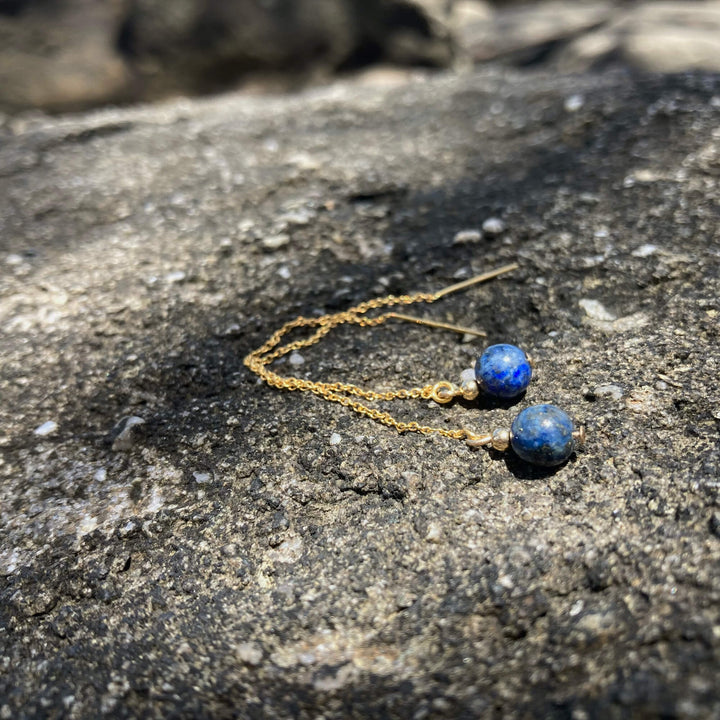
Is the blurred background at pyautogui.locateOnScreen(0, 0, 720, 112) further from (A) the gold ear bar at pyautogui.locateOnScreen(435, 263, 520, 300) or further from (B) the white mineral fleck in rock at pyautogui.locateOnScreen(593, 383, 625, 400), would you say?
(B) the white mineral fleck in rock at pyautogui.locateOnScreen(593, 383, 625, 400)

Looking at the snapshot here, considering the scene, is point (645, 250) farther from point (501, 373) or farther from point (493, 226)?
point (501, 373)

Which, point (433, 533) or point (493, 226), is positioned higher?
point (493, 226)

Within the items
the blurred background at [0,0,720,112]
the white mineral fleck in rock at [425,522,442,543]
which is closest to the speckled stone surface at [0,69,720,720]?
the white mineral fleck in rock at [425,522,442,543]

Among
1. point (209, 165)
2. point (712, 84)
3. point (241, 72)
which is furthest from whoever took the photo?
point (241, 72)

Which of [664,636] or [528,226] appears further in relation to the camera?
[528,226]

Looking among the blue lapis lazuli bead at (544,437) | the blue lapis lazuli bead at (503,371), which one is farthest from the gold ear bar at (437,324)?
the blue lapis lazuli bead at (544,437)

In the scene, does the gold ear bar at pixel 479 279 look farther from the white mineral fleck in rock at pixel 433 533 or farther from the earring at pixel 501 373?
the white mineral fleck in rock at pixel 433 533

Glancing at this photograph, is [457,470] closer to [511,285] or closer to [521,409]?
[521,409]

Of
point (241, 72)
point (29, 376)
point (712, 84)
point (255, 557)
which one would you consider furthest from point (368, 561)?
point (241, 72)

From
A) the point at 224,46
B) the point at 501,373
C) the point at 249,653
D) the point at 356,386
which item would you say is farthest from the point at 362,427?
the point at 224,46
